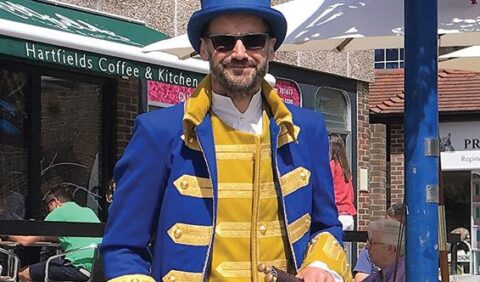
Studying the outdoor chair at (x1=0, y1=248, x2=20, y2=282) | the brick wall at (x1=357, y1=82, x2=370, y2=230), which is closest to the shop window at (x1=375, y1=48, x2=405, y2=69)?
the brick wall at (x1=357, y1=82, x2=370, y2=230)

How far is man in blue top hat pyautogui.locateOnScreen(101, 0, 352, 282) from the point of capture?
2871mm

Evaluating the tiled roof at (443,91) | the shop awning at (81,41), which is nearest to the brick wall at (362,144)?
the tiled roof at (443,91)

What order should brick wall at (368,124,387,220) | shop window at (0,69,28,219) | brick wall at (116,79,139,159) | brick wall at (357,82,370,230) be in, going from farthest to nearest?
1. brick wall at (368,124,387,220)
2. brick wall at (357,82,370,230)
3. brick wall at (116,79,139,159)
4. shop window at (0,69,28,219)

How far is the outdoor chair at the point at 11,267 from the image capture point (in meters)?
7.30

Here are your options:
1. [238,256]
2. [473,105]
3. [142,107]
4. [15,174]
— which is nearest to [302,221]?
[238,256]

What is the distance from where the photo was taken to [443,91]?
19688 millimetres

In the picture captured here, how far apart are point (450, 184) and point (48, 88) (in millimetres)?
11071

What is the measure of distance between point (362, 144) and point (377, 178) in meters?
1.09

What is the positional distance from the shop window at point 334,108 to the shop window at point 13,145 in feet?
16.5

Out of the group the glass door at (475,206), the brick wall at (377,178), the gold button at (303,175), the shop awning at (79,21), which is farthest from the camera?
the glass door at (475,206)

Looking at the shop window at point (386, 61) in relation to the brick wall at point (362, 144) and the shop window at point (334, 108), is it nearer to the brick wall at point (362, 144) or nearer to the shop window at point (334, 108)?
the brick wall at point (362, 144)

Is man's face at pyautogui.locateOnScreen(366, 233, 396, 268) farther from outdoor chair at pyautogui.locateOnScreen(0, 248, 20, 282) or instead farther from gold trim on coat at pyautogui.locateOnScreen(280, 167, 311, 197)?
gold trim on coat at pyautogui.locateOnScreen(280, 167, 311, 197)

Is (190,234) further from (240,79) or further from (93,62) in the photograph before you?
(93,62)

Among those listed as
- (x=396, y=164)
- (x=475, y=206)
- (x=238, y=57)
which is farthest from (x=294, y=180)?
(x=475, y=206)
